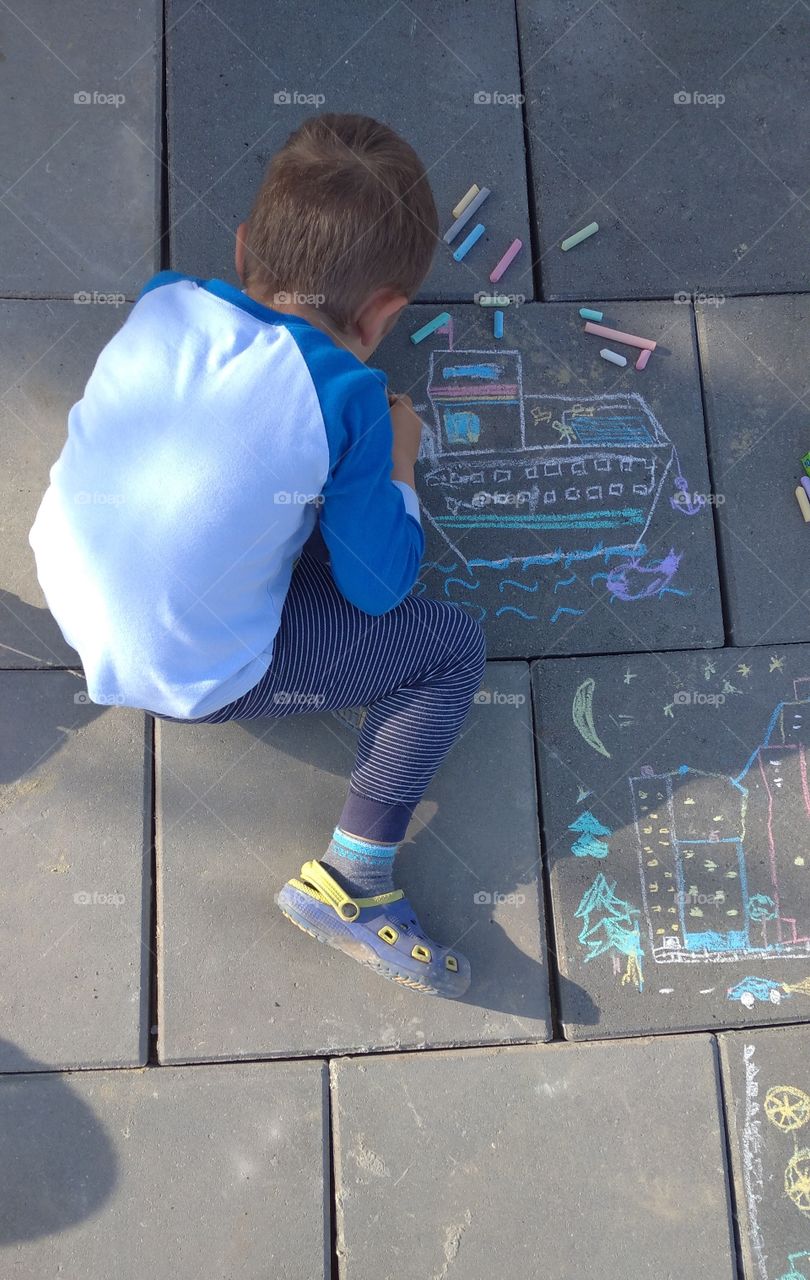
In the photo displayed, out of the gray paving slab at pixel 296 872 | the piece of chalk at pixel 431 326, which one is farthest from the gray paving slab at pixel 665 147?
the gray paving slab at pixel 296 872

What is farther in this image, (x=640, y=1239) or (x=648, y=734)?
(x=648, y=734)

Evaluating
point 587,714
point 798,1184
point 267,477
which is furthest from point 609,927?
point 267,477

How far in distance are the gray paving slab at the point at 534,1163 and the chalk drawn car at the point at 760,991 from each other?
0.15 m

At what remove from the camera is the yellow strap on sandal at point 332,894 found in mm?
2246

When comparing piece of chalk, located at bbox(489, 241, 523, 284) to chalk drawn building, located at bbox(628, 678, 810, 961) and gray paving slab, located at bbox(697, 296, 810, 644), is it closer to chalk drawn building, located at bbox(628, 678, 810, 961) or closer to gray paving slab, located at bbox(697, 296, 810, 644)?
gray paving slab, located at bbox(697, 296, 810, 644)

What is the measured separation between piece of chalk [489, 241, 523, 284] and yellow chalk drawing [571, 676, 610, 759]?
3.70 feet

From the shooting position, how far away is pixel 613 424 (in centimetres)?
257

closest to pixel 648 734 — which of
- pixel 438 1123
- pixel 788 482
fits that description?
pixel 788 482

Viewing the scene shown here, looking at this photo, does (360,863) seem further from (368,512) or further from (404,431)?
(404,431)

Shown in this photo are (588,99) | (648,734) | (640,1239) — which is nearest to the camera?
(640,1239)

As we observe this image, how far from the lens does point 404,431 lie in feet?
6.93

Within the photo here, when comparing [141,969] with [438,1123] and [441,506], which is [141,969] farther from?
[441,506]

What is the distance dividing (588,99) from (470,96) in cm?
34

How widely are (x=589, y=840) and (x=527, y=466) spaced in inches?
39.7
